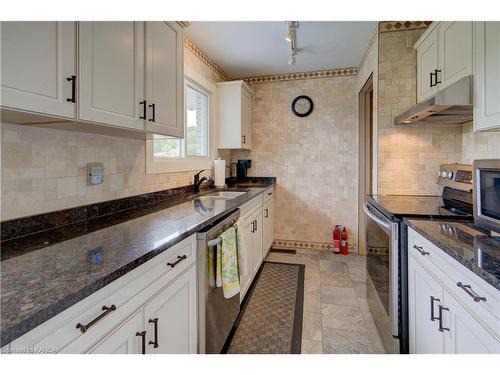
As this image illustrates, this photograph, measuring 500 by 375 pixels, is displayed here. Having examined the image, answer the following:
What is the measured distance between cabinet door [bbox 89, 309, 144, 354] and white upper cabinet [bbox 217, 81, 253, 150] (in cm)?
261

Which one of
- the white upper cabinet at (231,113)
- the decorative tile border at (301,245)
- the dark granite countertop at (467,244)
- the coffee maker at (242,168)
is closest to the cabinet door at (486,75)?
the dark granite countertop at (467,244)

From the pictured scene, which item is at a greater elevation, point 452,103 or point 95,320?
point 452,103

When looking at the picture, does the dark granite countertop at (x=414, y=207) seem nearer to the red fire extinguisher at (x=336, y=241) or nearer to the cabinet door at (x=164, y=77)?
the red fire extinguisher at (x=336, y=241)

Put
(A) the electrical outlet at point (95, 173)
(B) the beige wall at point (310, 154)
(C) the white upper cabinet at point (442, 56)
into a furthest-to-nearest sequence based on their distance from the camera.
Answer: (B) the beige wall at point (310, 154), (C) the white upper cabinet at point (442, 56), (A) the electrical outlet at point (95, 173)

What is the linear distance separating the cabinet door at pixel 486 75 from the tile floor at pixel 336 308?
150 centimetres

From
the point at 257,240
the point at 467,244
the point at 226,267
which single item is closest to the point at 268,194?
the point at 257,240

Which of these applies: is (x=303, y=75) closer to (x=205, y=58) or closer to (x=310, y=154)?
(x=310, y=154)

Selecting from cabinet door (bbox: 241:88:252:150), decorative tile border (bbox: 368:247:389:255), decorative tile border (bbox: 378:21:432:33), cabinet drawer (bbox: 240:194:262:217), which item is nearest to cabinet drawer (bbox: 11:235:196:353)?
cabinet drawer (bbox: 240:194:262:217)

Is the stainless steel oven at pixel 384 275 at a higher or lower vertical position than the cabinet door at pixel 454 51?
lower

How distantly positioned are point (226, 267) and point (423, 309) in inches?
40.8

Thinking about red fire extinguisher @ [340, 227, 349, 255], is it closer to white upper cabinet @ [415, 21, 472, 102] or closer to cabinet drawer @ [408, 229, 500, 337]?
white upper cabinet @ [415, 21, 472, 102]

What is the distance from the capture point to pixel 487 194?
1.18 m

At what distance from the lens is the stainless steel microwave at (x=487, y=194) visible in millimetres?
1128

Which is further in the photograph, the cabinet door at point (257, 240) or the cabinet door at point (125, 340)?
the cabinet door at point (257, 240)
